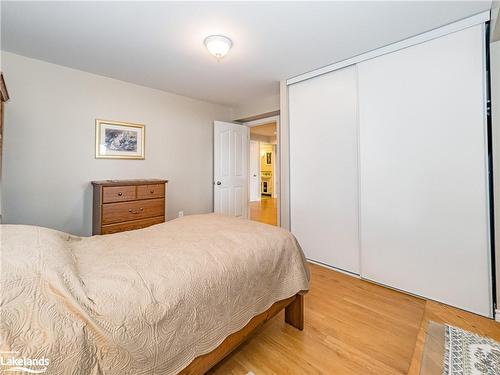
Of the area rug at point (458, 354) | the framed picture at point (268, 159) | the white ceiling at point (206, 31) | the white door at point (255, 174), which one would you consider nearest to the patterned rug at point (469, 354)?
the area rug at point (458, 354)

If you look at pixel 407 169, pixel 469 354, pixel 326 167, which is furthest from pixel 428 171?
pixel 469 354

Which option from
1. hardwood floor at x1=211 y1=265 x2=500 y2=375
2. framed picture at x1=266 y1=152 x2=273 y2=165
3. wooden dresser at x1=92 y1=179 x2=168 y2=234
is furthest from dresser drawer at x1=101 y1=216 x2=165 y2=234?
framed picture at x1=266 y1=152 x2=273 y2=165

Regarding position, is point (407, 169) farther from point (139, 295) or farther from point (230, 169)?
point (230, 169)

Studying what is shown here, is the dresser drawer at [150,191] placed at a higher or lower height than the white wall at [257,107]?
lower

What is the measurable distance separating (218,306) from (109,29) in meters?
2.47

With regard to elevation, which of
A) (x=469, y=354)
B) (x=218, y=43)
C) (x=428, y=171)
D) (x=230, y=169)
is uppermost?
(x=218, y=43)

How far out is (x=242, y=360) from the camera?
145cm

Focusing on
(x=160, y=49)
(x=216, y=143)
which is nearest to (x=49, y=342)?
(x=160, y=49)

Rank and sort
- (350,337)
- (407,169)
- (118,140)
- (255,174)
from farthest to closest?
(255,174) < (118,140) < (407,169) < (350,337)

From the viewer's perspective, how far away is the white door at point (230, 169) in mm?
4309

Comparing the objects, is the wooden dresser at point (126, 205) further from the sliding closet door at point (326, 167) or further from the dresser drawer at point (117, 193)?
the sliding closet door at point (326, 167)

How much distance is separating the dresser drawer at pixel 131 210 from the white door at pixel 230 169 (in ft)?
4.34

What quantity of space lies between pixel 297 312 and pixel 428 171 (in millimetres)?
1722

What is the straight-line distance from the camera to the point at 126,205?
9.33 ft
